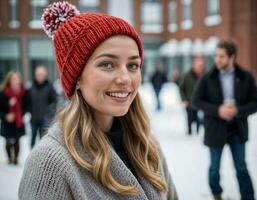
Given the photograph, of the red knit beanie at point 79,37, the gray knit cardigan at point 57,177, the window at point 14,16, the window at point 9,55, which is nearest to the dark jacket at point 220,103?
the red knit beanie at point 79,37

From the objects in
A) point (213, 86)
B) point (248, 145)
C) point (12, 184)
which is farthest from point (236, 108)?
point (248, 145)

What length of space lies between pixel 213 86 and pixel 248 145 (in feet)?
12.3

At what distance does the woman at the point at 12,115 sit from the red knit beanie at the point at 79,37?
5253 millimetres

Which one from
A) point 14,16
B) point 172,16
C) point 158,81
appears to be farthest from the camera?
point 172,16

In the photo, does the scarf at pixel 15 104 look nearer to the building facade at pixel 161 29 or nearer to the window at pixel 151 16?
the building facade at pixel 161 29

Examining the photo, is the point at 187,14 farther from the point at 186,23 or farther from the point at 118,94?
the point at 118,94

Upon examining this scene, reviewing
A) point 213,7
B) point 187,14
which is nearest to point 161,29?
point 187,14

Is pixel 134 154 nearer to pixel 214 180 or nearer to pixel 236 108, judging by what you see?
pixel 236 108

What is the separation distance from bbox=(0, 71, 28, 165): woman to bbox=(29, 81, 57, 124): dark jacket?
42 centimetres

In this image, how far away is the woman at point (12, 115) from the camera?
6.55 m

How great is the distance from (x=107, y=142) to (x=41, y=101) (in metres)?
5.87

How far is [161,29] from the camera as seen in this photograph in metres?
31.3

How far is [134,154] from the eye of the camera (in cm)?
167

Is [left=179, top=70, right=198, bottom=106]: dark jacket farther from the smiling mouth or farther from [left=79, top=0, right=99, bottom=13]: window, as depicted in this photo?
[left=79, top=0, right=99, bottom=13]: window
